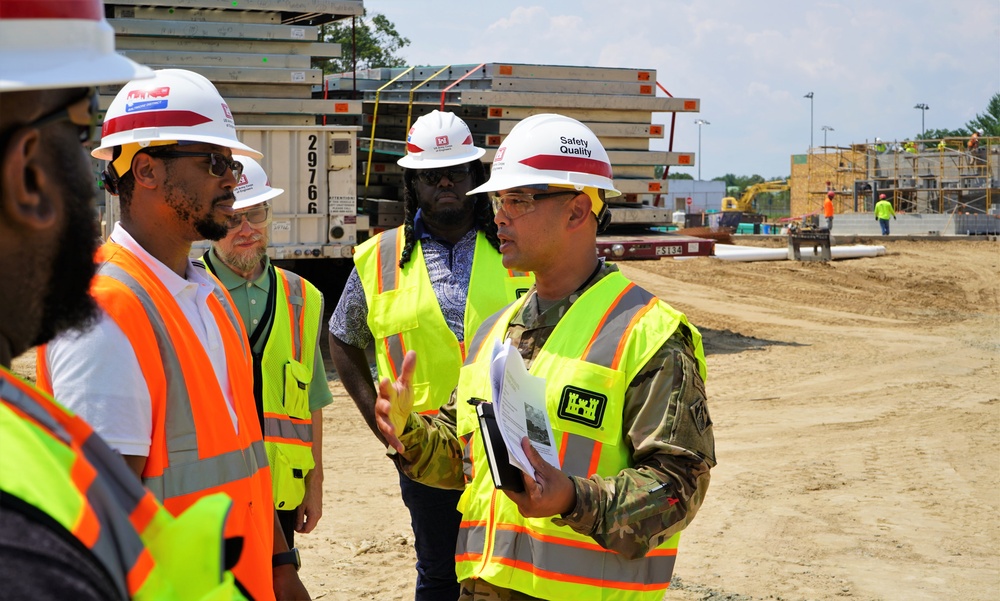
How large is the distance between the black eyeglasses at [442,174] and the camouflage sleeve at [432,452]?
1.78 meters

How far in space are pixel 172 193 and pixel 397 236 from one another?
210 centimetres

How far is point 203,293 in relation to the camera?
9.38 feet

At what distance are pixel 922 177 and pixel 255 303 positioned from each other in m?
39.2

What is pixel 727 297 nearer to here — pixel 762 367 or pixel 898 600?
pixel 762 367

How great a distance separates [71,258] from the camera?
1.31m

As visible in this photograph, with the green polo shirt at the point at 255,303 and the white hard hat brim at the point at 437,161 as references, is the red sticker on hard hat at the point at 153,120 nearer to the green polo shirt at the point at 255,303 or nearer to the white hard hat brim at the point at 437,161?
the green polo shirt at the point at 255,303

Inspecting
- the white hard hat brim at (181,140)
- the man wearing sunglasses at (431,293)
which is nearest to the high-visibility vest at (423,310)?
the man wearing sunglasses at (431,293)

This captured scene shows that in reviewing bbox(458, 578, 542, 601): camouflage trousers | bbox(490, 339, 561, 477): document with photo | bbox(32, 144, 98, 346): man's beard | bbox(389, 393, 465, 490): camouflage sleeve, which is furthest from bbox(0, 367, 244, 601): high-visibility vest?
bbox(389, 393, 465, 490): camouflage sleeve

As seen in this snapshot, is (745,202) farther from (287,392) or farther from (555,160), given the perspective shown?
(555,160)

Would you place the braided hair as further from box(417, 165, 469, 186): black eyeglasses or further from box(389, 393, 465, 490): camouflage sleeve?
box(389, 393, 465, 490): camouflage sleeve

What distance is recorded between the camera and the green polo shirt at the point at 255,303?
4.56m

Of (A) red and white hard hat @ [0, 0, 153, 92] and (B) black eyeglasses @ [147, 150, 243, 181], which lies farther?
(B) black eyeglasses @ [147, 150, 243, 181]

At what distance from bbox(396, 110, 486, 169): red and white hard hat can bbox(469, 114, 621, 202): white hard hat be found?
1702 mm

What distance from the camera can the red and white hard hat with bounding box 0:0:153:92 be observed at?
122 centimetres
